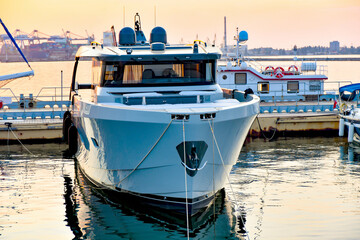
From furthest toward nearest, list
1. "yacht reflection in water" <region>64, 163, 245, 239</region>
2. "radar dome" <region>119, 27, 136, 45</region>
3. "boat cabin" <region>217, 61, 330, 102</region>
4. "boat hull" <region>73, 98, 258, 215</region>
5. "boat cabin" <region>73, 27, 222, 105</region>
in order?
"boat cabin" <region>217, 61, 330, 102</region>
"radar dome" <region>119, 27, 136, 45</region>
"boat cabin" <region>73, 27, 222, 105</region>
"yacht reflection in water" <region>64, 163, 245, 239</region>
"boat hull" <region>73, 98, 258, 215</region>

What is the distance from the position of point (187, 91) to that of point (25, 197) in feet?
18.9

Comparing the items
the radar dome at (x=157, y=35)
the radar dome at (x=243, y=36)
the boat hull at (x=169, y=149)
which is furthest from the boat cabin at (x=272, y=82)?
the boat hull at (x=169, y=149)

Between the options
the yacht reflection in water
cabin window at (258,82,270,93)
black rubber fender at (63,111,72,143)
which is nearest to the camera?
the yacht reflection in water

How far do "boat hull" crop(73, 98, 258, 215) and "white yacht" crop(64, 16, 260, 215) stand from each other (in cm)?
2

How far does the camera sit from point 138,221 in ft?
46.9

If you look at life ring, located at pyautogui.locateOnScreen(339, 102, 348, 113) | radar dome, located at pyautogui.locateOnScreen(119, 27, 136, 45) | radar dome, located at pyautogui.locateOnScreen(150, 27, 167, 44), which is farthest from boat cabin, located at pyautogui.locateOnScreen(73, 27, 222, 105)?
life ring, located at pyautogui.locateOnScreen(339, 102, 348, 113)

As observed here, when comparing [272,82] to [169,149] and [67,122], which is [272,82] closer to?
[67,122]

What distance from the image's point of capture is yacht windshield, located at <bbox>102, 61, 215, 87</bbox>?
50.9 ft

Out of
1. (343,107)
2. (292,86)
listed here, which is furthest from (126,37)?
(292,86)

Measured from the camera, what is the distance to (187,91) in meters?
15.3

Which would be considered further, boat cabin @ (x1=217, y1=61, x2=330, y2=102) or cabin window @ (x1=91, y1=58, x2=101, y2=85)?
boat cabin @ (x1=217, y1=61, x2=330, y2=102)

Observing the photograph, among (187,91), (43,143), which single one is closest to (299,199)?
(187,91)

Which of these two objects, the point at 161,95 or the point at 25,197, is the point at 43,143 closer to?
the point at 25,197

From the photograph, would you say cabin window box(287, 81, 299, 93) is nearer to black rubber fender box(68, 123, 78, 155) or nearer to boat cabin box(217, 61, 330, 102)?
boat cabin box(217, 61, 330, 102)
